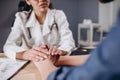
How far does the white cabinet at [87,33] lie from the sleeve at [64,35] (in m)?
2.62

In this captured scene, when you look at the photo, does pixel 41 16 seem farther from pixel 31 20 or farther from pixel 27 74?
pixel 27 74

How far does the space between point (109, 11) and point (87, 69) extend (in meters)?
3.92

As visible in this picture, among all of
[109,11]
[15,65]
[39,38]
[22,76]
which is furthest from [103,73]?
[109,11]

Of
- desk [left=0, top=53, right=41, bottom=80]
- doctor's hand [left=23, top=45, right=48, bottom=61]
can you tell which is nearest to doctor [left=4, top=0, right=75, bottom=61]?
doctor's hand [left=23, top=45, right=48, bottom=61]

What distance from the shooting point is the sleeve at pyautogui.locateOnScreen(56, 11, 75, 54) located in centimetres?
118

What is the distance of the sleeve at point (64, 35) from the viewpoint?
118 cm

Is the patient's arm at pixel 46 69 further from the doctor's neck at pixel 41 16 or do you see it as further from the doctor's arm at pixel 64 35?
the doctor's neck at pixel 41 16

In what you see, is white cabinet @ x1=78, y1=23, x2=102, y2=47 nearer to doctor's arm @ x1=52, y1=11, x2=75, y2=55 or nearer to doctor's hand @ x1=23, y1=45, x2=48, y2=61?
doctor's arm @ x1=52, y1=11, x2=75, y2=55

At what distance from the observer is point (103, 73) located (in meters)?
0.25

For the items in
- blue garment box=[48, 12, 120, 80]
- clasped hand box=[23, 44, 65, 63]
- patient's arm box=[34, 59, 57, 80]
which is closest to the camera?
blue garment box=[48, 12, 120, 80]

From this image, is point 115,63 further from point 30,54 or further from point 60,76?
point 30,54

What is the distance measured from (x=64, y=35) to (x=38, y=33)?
0.52 feet

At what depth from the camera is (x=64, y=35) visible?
4.18ft

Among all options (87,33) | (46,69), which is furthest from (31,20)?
(87,33)
